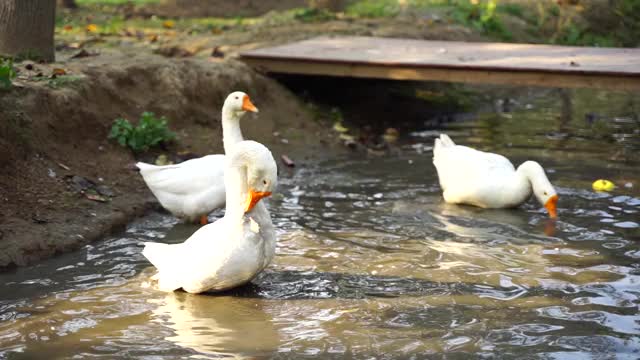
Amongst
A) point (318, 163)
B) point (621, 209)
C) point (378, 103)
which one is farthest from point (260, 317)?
point (378, 103)

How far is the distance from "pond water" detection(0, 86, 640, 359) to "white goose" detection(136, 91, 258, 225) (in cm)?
29

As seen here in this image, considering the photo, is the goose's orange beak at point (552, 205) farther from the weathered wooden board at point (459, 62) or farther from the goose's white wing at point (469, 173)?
the weathered wooden board at point (459, 62)

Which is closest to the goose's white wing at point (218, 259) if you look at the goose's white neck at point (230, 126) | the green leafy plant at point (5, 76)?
the goose's white neck at point (230, 126)

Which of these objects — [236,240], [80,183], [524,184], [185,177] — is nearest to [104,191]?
[80,183]

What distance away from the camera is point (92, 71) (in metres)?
10.9

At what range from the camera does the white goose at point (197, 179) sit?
860cm

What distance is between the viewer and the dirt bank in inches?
324

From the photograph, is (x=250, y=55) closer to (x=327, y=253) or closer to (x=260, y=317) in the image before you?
(x=327, y=253)

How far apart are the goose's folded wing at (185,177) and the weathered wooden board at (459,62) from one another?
14.4ft

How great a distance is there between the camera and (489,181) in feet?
31.1

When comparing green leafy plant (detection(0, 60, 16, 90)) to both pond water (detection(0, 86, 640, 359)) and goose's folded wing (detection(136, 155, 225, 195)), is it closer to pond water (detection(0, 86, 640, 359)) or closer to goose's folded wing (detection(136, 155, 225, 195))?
goose's folded wing (detection(136, 155, 225, 195))

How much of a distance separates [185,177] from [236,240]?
6.97ft

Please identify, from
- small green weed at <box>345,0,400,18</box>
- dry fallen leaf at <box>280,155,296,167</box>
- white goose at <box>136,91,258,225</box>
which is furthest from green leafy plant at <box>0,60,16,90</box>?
small green weed at <box>345,0,400,18</box>

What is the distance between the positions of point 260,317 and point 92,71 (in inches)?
211
